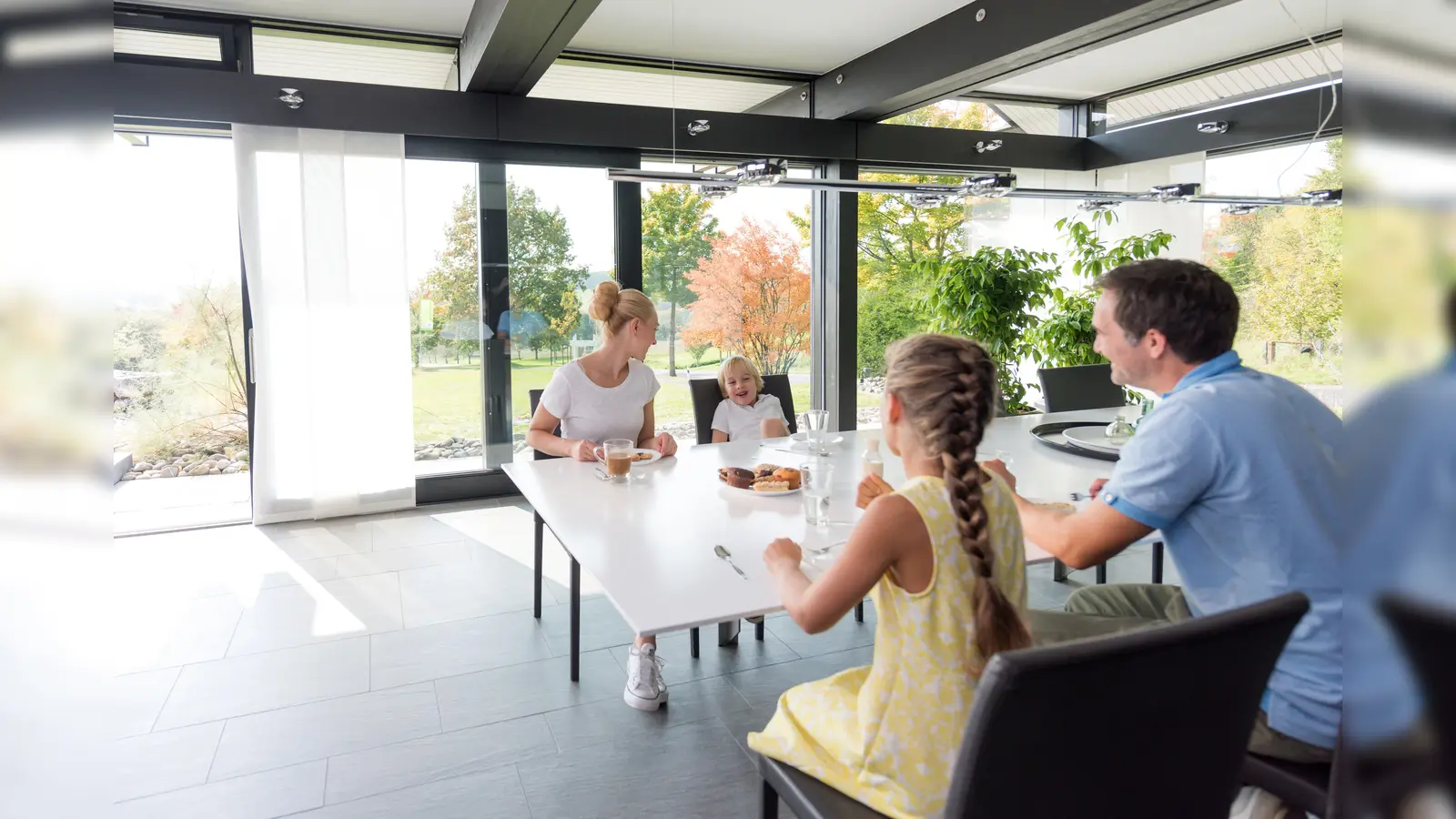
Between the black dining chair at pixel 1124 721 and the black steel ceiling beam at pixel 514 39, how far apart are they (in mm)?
3037

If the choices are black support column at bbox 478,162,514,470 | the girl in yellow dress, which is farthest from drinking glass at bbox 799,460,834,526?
black support column at bbox 478,162,514,470

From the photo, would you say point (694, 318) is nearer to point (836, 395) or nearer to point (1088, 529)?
point (836, 395)

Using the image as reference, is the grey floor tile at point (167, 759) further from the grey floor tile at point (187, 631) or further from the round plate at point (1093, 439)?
the round plate at point (1093, 439)

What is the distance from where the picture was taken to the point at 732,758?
2406mm

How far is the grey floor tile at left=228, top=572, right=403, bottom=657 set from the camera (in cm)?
321

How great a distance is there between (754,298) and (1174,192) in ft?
10.2

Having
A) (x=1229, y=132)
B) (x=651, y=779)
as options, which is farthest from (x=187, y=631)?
(x=1229, y=132)

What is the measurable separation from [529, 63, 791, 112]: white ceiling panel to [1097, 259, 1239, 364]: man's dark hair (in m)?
4.04

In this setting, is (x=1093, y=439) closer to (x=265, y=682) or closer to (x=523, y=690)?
(x=523, y=690)

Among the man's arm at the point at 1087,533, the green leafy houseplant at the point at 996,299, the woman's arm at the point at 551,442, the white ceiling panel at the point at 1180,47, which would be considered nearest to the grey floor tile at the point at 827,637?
the woman's arm at the point at 551,442

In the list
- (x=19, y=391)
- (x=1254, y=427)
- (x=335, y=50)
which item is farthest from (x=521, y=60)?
(x=19, y=391)

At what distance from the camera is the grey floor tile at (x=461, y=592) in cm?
345

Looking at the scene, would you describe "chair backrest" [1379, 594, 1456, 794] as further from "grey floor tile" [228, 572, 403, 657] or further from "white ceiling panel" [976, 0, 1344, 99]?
"white ceiling panel" [976, 0, 1344, 99]

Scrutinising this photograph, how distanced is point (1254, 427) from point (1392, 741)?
5.70ft
